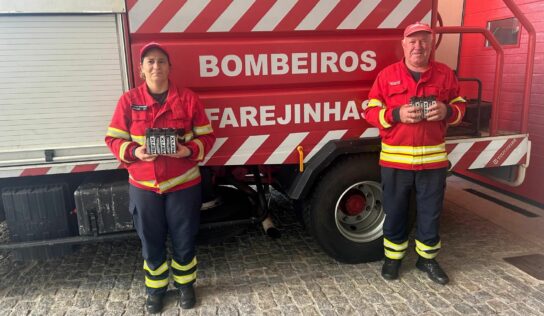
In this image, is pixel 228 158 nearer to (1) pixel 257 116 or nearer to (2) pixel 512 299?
(1) pixel 257 116

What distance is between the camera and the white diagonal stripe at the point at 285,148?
3.23 m

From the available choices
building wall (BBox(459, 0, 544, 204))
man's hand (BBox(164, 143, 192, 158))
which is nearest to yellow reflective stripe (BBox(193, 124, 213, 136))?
man's hand (BBox(164, 143, 192, 158))

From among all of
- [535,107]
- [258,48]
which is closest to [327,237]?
[258,48]

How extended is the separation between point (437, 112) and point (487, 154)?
3.39 ft

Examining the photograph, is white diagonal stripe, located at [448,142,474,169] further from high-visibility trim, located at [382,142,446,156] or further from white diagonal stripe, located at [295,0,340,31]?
white diagonal stripe, located at [295,0,340,31]

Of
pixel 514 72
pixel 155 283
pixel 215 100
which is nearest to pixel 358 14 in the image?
pixel 215 100

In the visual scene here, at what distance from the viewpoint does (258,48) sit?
304 cm

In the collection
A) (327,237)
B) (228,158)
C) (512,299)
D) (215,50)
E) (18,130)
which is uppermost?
(215,50)

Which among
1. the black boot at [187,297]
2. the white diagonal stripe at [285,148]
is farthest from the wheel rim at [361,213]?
the black boot at [187,297]

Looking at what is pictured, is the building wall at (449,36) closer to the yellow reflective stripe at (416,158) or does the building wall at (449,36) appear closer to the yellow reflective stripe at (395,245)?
the yellow reflective stripe at (416,158)

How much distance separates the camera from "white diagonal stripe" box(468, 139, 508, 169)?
142 inches

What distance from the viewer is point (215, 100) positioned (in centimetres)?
303

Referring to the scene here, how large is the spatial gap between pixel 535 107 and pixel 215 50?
377 cm

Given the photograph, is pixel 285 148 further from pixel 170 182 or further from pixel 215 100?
pixel 170 182
